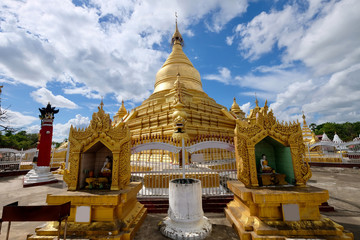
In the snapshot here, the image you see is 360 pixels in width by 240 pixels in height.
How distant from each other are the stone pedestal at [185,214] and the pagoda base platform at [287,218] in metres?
1.02

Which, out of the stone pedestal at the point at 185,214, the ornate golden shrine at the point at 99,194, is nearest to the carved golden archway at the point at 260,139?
the stone pedestal at the point at 185,214

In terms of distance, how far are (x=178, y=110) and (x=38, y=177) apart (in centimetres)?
1077

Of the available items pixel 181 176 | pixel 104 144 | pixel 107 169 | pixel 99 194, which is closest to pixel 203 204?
pixel 181 176

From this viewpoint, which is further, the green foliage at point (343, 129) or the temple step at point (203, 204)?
the green foliage at point (343, 129)

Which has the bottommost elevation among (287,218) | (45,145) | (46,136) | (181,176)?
(287,218)

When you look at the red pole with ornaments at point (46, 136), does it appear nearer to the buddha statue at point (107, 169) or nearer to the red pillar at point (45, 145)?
the red pillar at point (45, 145)

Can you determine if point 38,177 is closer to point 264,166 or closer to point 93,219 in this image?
point 93,219

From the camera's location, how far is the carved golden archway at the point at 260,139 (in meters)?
4.62

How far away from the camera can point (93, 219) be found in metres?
4.05

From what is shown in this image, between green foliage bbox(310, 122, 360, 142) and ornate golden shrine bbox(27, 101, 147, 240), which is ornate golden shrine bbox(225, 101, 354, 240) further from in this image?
green foliage bbox(310, 122, 360, 142)

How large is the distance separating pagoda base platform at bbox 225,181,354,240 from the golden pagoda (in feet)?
19.2

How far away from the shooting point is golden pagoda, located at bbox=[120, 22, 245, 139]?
43.0 feet

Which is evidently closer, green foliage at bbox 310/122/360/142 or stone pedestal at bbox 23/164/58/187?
stone pedestal at bbox 23/164/58/187

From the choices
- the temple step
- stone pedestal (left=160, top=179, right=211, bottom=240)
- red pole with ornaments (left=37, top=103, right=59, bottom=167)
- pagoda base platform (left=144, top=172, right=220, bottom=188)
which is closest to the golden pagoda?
pagoda base platform (left=144, top=172, right=220, bottom=188)
